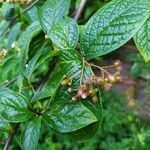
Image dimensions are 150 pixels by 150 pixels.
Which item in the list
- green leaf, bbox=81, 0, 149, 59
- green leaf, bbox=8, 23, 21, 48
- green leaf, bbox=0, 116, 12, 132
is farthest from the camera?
green leaf, bbox=8, 23, 21, 48

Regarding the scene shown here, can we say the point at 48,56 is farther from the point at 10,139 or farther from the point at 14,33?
the point at 14,33

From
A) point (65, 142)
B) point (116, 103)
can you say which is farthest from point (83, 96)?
point (116, 103)

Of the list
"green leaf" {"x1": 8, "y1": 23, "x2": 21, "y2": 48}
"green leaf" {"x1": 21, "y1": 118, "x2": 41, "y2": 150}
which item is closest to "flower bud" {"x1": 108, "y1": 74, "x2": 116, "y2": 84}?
"green leaf" {"x1": 21, "y1": 118, "x2": 41, "y2": 150}

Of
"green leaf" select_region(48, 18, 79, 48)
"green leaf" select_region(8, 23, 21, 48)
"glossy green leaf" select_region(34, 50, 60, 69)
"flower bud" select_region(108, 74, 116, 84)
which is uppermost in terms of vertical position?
"glossy green leaf" select_region(34, 50, 60, 69)

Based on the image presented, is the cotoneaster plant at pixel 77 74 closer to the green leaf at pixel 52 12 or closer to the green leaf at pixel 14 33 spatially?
the green leaf at pixel 52 12

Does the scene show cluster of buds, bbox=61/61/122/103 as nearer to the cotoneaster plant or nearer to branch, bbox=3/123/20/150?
the cotoneaster plant

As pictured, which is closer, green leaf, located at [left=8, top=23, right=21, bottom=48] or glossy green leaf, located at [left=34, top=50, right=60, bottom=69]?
glossy green leaf, located at [left=34, top=50, right=60, bottom=69]

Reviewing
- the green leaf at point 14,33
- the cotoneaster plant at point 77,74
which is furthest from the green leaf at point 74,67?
the green leaf at point 14,33
